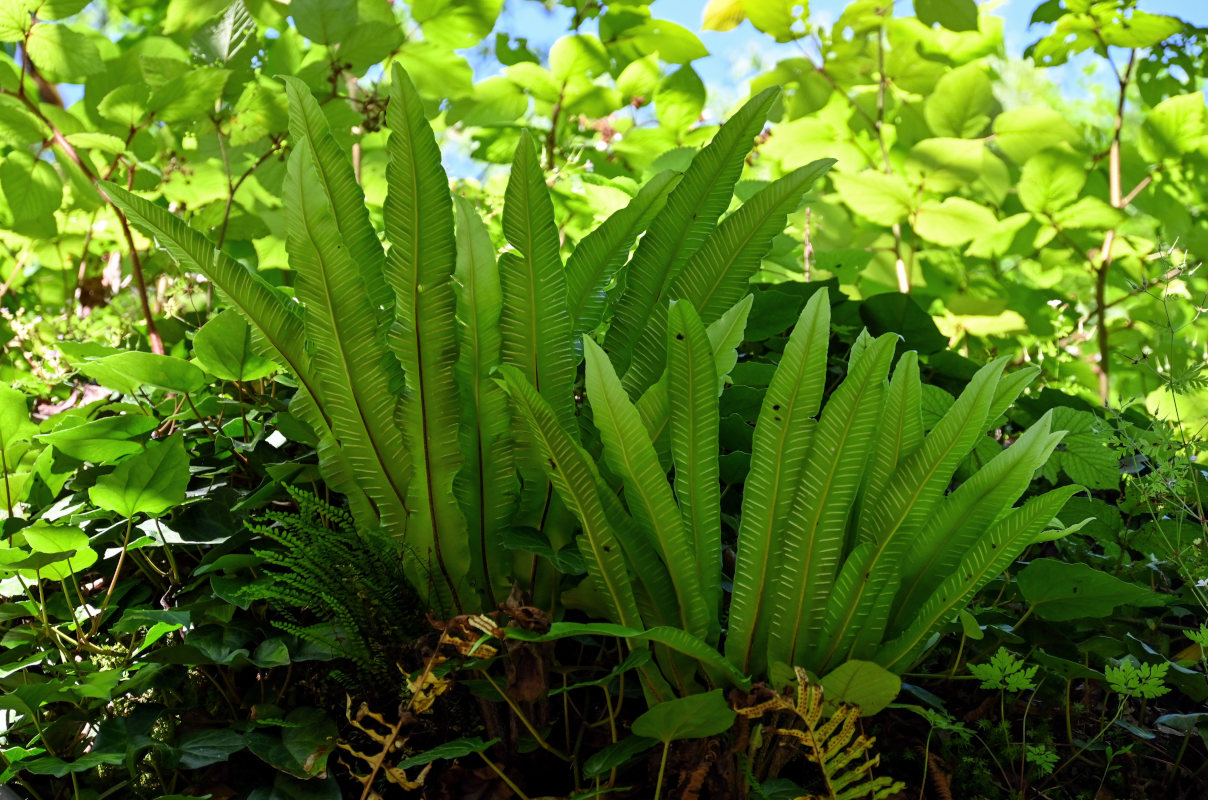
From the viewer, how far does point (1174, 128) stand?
2709 mm

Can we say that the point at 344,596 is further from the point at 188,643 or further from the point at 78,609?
the point at 78,609

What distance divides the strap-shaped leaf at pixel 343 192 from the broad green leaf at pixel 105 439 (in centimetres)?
42

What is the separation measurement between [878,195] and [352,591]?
1861 millimetres

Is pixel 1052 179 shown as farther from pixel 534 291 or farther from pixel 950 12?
pixel 534 291

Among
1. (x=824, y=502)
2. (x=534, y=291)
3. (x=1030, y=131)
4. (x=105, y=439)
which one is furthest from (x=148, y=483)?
(x=1030, y=131)

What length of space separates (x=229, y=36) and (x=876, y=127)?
1785mm

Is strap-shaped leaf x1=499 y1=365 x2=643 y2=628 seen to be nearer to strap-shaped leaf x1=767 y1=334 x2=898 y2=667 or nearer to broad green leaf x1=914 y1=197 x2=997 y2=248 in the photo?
strap-shaped leaf x1=767 y1=334 x2=898 y2=667

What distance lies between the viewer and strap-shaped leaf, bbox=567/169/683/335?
44.8 inches

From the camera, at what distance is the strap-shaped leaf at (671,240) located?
1.12 m

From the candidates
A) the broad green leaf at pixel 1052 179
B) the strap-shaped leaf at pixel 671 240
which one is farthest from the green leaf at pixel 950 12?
the strap-shaped leaf at pixel 671 240

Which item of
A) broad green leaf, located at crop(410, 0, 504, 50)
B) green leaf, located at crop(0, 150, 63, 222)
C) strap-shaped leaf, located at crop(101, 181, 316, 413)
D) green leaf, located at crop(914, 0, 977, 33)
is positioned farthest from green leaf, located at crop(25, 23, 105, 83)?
green leaf, located at crop(914, 0, 977, 33)

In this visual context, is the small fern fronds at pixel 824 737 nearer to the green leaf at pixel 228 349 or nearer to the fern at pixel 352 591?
the fern at pixel 352 591

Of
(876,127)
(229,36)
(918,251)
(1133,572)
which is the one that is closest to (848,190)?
(876,127)

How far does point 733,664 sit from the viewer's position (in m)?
0.95
